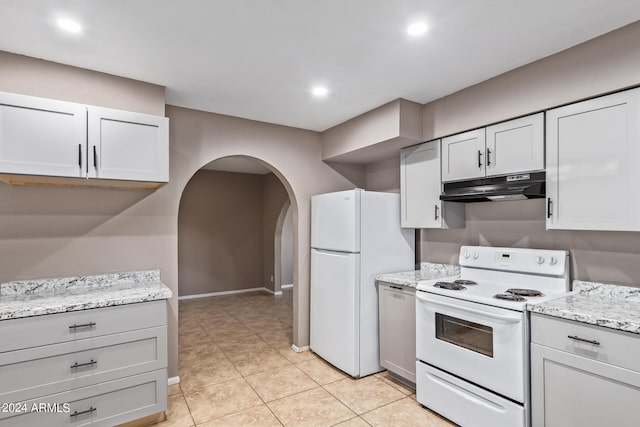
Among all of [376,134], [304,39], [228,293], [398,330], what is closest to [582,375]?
[398,330]

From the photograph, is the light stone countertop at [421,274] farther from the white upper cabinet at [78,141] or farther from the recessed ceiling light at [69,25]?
the recessed ceiling light at [69,25]

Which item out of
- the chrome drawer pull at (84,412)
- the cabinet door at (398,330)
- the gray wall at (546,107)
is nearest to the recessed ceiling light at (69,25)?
the chrome drawer pull at (84,412)

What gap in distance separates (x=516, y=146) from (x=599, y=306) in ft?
3.76

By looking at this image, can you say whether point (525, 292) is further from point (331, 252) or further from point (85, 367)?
point (85, 367)

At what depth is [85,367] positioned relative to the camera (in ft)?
7.00

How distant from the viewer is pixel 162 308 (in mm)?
2373

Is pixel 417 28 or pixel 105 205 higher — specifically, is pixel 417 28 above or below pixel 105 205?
above

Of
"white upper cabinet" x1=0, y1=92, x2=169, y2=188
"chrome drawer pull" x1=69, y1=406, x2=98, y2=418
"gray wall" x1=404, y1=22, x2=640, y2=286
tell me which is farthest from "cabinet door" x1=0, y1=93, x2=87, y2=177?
"gray wall" x1=404, y1=22, x2=640, y2=286

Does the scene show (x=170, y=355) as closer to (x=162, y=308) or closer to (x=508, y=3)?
(x=162, y=308)

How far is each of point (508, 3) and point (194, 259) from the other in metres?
6.20

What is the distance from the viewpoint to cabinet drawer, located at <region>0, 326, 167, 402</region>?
1.95 meters

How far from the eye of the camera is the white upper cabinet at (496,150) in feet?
7.79

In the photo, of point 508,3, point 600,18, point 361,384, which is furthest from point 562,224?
point 361,384

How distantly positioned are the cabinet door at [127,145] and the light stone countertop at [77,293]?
2.62ft
